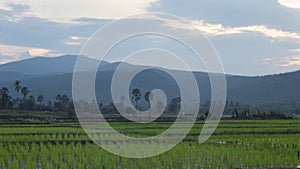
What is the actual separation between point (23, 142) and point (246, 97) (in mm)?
125402

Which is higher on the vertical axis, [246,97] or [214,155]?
[246,97]

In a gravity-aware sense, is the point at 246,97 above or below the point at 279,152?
above

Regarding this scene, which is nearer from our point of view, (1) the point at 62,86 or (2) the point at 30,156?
(2) the point at 30,156

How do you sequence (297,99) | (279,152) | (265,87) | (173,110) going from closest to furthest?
(279,152), (173,110), (297,99), (265,87)

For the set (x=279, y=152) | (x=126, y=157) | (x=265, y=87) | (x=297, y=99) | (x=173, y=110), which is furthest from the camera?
(x=265, y=87)

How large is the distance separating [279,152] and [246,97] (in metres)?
125

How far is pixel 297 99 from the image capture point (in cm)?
11688

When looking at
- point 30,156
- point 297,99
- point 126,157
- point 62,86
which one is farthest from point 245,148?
point 62,86

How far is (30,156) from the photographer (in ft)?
49.2

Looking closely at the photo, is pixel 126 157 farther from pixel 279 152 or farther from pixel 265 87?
pixel 265 87

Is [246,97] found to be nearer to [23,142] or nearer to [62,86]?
[62,86]

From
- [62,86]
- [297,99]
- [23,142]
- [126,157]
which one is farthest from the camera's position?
[62,86]

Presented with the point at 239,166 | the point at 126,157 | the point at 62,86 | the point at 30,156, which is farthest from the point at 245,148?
the point at 62,86

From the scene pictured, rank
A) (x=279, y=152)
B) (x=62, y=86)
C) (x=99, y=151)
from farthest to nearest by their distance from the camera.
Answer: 1. (x=62, y=86)
2. (x=279, y=152)
3. (x=99, y=151)
